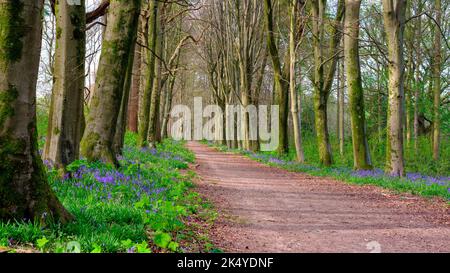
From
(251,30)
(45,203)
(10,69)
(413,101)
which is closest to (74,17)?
(10,69)

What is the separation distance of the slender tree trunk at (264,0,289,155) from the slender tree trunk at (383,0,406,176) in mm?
9030

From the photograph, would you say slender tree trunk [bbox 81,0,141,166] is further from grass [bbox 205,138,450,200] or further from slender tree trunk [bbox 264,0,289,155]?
slender tree trunk [bbox 264,0,289,155]

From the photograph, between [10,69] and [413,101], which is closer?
[10,69]

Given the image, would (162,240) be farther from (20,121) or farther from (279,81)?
(279,81)

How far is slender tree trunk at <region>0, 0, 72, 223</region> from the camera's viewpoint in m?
4.04

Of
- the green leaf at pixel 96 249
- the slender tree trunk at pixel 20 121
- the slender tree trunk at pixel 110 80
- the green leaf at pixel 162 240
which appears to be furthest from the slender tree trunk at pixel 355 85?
the green leaf at pixel 96 249

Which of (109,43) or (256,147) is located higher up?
(109,43)

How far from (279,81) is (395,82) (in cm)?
1015

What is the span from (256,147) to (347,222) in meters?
22.9

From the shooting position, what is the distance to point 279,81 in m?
22.5

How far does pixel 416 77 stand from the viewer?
27250 millimetres

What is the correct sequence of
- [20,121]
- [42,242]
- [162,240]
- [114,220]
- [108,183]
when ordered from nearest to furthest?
[42,242]
[20,121]
[162,240]
[114,220]
[108,183]

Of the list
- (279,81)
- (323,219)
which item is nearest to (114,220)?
(323,219)
